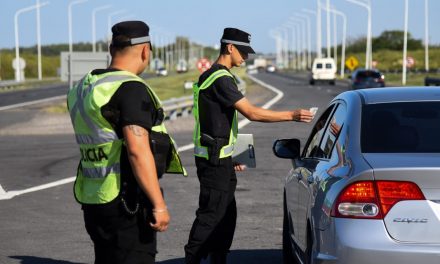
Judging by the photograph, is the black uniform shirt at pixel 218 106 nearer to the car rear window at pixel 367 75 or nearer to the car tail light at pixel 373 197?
the car tail light at pixel 373 197

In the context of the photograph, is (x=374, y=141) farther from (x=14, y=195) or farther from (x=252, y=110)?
(x=14, y=195)

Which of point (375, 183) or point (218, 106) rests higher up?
Answer: point (218, 106)

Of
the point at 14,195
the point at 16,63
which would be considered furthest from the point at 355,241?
the point at 16,63

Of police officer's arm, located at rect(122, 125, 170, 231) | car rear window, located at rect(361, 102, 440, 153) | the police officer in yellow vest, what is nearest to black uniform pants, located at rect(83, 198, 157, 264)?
the police officer in yellow vest

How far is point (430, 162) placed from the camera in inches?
227

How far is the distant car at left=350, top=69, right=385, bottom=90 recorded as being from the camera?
53.4 meters

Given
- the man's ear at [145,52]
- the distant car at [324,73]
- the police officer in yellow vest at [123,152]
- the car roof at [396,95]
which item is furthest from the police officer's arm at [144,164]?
the distant car at [324,73]

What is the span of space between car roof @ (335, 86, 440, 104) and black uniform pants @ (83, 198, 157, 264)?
2016mm

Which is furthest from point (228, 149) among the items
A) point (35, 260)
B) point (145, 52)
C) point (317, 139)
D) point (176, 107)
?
point (176, 107)

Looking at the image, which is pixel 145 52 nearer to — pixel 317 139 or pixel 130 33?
pixel 130 33

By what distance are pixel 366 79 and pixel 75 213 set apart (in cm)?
4261

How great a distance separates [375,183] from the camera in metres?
5.73

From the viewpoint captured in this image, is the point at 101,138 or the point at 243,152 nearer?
the point at 101,138

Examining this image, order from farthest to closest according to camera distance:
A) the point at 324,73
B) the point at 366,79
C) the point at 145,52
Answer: the point at 324,73 → the point at 366,79 → the point at 145,52
